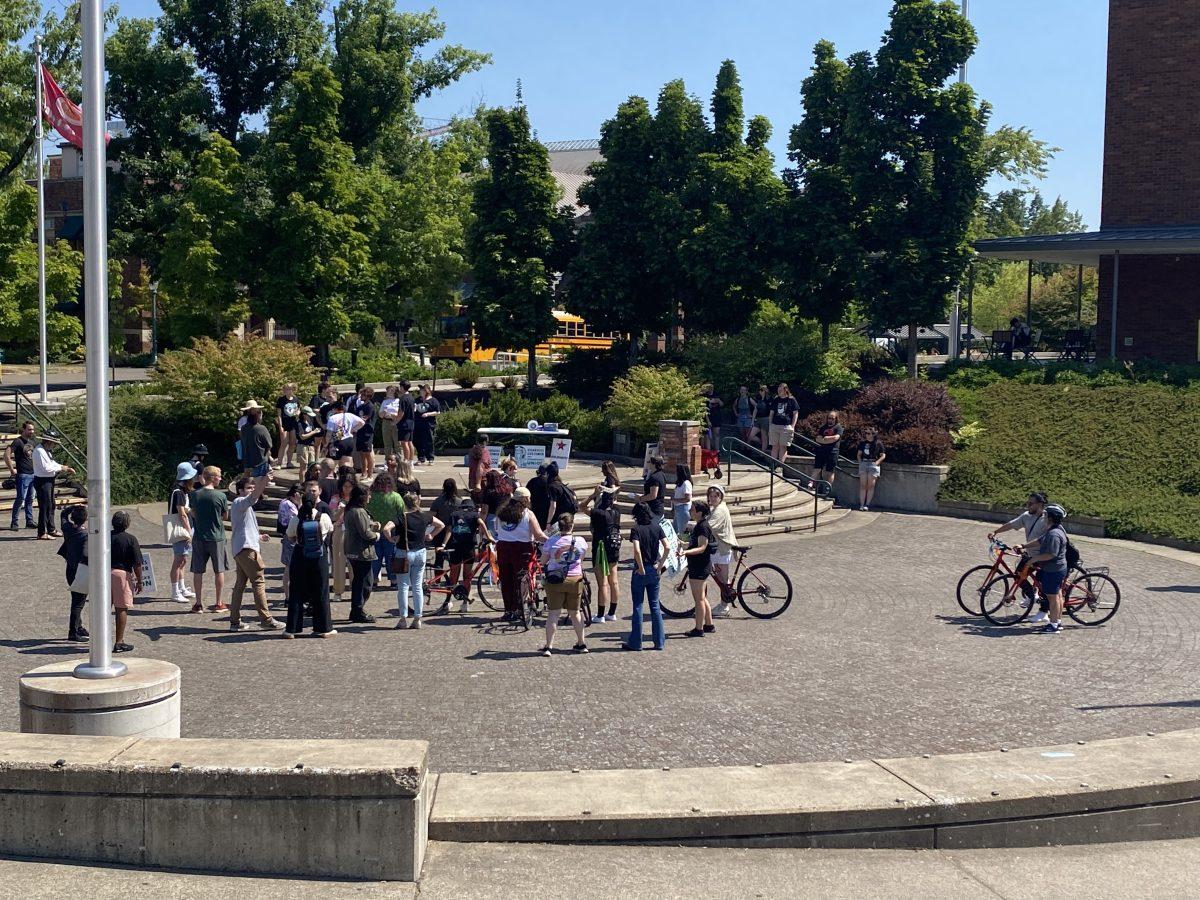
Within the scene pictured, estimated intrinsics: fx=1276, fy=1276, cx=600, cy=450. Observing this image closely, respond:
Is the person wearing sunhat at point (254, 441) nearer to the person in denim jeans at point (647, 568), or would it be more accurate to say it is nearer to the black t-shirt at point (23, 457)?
the black t-shirt at point (23, 457)

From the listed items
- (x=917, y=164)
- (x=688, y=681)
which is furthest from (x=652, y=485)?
(x=917, y=164)

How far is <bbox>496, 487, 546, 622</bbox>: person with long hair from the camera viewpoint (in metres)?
14.7

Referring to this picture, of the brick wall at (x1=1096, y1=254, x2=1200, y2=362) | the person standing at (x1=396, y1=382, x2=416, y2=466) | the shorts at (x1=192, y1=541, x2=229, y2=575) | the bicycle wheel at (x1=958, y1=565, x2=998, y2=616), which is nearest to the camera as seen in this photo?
the shorts at (x1=192, y1=541, x2=229, y2=575)

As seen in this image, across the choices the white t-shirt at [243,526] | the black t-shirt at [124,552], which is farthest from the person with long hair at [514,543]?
the black t-shirt at [124,552]

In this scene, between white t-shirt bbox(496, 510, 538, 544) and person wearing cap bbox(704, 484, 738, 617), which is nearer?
white t-shirt bbox(496, 510, 538, 544)

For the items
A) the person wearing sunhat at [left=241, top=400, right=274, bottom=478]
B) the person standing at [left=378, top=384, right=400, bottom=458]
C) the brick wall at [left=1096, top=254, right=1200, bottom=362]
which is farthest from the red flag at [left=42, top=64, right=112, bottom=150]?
the brick wall at [left=1096, top=254, right=1200, bottom=362]

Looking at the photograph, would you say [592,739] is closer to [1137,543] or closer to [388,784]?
[388,784]

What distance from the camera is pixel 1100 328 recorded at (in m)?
37.5

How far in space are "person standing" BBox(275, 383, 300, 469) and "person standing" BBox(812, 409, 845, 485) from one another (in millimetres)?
10437

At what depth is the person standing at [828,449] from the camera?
85.5 feet

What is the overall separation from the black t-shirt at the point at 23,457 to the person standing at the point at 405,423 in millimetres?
6326

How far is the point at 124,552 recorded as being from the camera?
13500mm

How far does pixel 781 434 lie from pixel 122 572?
54.1 ft

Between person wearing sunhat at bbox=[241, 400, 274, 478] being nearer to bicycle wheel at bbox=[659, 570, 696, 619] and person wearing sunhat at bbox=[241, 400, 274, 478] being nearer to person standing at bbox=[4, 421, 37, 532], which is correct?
person standing at bbox=[4, 421, 37, 532]
